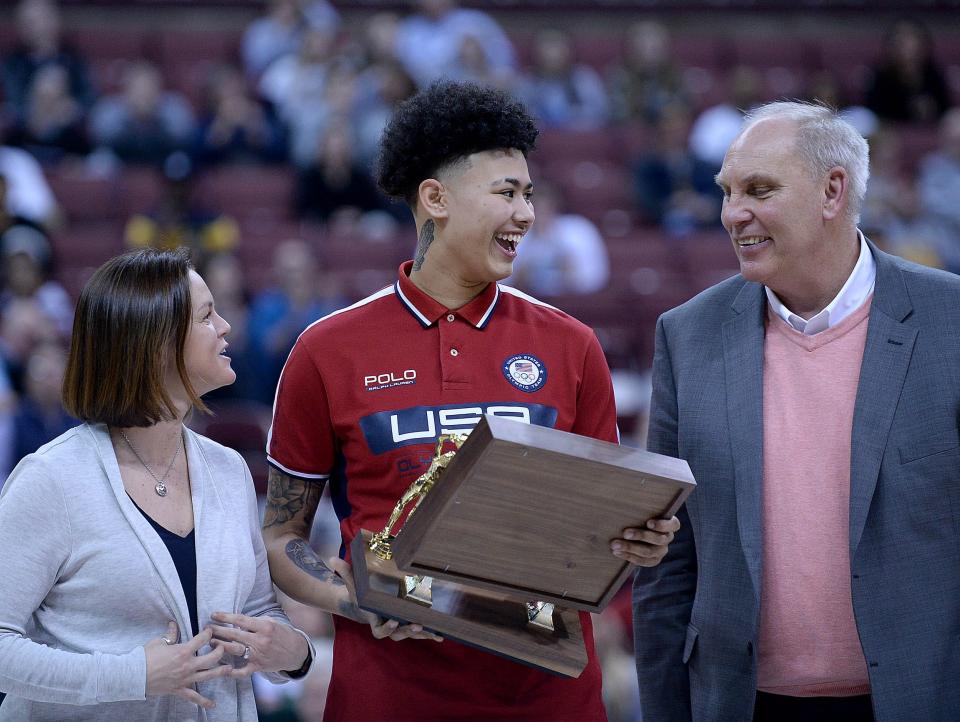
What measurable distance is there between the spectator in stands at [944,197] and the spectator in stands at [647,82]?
193 cm

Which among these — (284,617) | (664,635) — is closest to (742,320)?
(664,635)

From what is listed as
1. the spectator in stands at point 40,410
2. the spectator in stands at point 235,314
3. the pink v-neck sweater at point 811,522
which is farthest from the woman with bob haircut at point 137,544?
the spectator in stands at point 235,314

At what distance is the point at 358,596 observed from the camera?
7.53 ft

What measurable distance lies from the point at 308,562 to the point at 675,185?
6086mm

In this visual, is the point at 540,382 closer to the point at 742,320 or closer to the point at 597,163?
the point at 742,320

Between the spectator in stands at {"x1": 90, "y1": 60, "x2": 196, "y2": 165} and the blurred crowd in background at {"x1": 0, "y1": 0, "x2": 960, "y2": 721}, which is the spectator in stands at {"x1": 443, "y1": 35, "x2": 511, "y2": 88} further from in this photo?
the spectator in stands at {"x1": 90, "y1": 60, "x2": 196, "y2": 165}

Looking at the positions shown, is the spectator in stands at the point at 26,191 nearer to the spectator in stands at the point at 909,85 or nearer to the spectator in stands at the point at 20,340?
the spectator in stands at the point at 20,340

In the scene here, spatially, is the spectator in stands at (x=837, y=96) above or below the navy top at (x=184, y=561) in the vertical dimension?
above

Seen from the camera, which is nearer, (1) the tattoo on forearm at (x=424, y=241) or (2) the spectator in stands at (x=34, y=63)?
(1) the tattoo on forearm at (x=424, y=241)

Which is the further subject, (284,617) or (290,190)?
(290,190)

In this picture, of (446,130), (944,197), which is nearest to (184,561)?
(446,130)

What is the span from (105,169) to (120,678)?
21.8ft

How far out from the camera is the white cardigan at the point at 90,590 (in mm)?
2211

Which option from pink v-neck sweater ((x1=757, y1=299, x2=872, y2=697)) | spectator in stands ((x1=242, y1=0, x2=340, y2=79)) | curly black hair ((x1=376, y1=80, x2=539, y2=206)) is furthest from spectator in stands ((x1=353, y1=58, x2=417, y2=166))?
pink v-neck sweater ((x1=757, y1=299, x2=872, y2=697))
